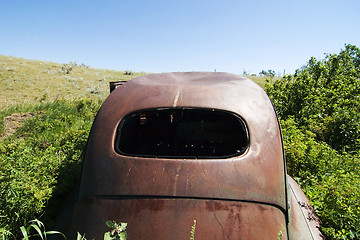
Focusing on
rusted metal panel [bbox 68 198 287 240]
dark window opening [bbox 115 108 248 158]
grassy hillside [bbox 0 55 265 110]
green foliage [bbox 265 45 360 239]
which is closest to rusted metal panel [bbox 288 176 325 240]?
green foliage [bbox 265 45 360 239]

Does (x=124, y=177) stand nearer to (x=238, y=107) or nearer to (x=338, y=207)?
(x=238, y=107)

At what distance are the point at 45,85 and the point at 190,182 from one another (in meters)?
17.9

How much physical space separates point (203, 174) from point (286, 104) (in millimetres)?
6700

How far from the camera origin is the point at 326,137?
633 cm

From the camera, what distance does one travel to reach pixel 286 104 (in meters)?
7.44

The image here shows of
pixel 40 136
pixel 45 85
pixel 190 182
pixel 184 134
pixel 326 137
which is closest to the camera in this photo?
pixel 190 182

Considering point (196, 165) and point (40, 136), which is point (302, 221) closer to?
point (196, 165)

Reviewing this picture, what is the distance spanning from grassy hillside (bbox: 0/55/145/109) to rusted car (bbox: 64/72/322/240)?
499 inches

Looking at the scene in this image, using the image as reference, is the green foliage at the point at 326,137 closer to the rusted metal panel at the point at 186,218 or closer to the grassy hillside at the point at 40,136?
the rusted metal panel at the point at 186,218

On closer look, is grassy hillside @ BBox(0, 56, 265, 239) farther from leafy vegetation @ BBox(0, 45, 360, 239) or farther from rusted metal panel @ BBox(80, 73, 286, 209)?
rusted metal panel @ BBox(80, 73, 286, 209)

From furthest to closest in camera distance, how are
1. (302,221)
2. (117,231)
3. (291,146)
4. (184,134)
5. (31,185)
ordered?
(291,146)
(184,134)
(31,185)
(302,221)
(117,231)

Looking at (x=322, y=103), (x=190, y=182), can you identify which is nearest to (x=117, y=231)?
(x=190, y=182)

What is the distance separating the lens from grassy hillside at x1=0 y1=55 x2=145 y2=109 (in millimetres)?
13945

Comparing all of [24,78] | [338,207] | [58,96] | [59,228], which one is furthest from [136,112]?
[24,78]
